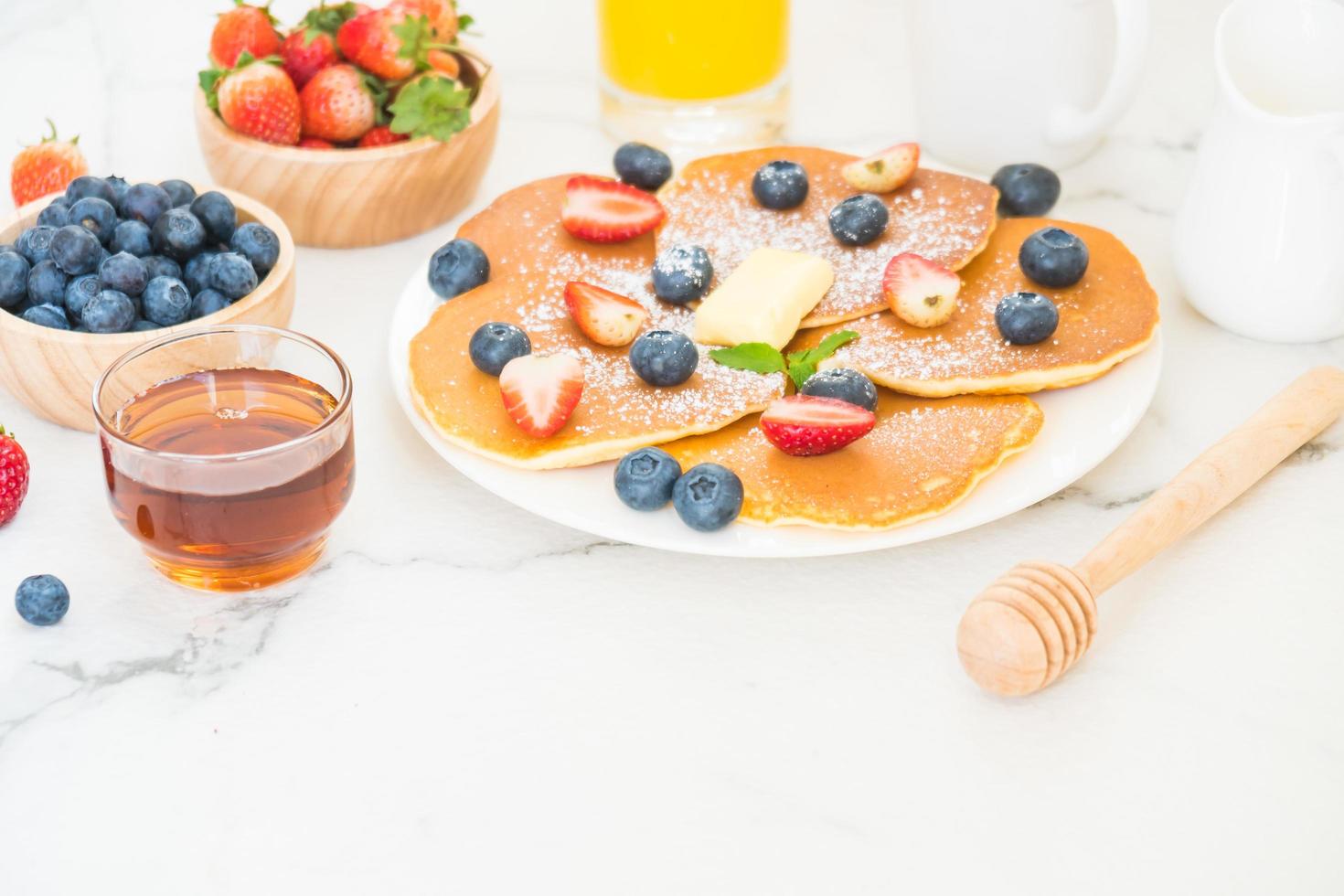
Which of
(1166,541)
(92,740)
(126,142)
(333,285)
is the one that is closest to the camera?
(92,740)

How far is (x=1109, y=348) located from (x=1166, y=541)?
27 centimetres

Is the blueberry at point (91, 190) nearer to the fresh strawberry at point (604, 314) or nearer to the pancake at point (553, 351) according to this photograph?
the pancake at point (553, 351)

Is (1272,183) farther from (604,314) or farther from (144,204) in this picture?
(144,204)

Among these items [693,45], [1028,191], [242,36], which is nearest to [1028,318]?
[1028,191]

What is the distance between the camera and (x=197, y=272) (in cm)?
141

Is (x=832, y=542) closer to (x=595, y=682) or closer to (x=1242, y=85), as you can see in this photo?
(x=595, y=682)

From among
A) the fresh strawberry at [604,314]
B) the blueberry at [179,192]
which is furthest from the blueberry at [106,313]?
the fresh strawberry at [604,314]

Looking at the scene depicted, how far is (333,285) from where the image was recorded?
172cm

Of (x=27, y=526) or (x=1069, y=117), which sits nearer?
(x=27, y=526)

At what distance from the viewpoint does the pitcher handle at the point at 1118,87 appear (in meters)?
1.71

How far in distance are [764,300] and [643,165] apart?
A: 0.38 meters

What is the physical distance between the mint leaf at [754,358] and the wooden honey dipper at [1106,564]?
36 centimetres

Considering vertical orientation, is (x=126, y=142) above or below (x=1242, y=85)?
below

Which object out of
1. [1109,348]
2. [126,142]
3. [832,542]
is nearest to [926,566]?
[832,542]
